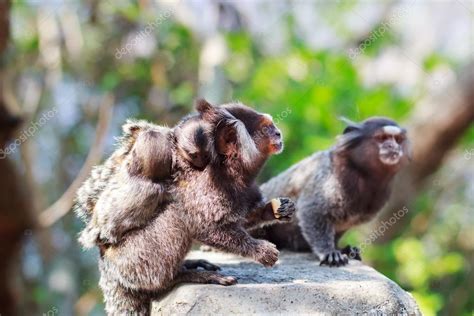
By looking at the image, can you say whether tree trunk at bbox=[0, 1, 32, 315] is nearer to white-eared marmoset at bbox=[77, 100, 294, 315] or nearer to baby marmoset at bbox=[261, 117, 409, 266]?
baby marmoset at bbox=[261, 117, 409, 266]

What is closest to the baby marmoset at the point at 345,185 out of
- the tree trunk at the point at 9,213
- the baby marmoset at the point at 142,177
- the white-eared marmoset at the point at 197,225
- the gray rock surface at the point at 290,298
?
the gray rock surface at the point at 290,298

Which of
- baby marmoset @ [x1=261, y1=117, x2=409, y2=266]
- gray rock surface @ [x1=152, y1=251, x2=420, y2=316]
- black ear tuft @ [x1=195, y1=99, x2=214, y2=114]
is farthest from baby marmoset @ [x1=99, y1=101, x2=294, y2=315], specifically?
baby marmoset @ [x1=261, y1=117, x2=409, y2=266]

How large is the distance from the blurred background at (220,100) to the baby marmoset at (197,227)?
364 centimetres

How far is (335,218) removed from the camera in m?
5.00

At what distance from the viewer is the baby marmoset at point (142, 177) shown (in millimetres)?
3389

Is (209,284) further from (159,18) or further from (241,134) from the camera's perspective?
(159,18)

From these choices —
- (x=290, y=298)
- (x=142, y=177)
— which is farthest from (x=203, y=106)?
(x=290, y=298)

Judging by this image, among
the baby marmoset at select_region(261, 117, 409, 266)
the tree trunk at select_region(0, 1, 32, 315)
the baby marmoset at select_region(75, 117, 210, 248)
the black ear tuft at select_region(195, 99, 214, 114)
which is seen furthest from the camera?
the tree trunk at select_region(0, 1, 32, 315)

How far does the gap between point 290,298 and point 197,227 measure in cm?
65

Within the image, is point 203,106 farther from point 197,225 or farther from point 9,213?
point 9,213

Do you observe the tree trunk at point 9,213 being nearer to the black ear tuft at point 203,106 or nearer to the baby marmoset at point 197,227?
the baby marmoset at point 197,227

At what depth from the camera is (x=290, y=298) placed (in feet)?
10.7

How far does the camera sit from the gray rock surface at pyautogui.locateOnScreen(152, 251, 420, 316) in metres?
3.18

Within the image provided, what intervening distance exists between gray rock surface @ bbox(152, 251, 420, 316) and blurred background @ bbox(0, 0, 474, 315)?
11.8 ft
